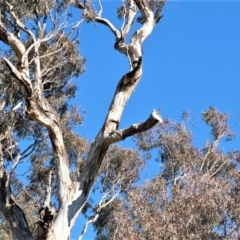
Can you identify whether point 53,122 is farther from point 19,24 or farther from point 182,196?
point 182,196

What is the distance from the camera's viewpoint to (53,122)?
5375 millimetres

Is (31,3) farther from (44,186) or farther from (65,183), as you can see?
(65,183)

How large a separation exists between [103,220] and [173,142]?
8.33 ft

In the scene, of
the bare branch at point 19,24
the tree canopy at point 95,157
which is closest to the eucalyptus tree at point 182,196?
the tree canopy at point 95,157

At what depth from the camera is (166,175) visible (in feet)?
44.8

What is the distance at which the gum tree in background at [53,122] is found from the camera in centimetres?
521

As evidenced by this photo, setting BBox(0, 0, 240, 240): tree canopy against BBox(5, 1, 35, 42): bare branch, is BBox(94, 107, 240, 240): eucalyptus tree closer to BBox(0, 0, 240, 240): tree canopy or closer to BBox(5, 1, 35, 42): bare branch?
BBox(0, 0, 240, 240): tree canopy

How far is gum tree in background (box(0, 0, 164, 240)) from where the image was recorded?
5.21 m

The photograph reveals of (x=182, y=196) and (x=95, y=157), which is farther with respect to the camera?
(x=182, y=196)

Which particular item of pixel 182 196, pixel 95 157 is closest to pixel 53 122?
pixel 95 157

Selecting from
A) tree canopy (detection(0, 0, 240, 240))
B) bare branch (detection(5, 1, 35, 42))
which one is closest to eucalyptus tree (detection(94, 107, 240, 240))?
tree canopy (detection(0, 0, 240, 240))

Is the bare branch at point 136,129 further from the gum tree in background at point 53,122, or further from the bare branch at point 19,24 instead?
the bare branch at point 19,24

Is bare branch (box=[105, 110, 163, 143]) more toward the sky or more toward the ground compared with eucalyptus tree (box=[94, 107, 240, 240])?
more toward the ground

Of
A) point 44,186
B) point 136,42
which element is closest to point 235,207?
point 44,186
